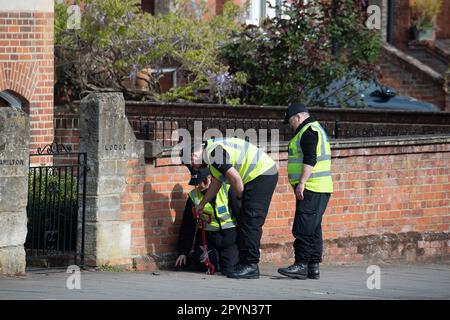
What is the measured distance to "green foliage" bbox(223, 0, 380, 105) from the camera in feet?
68.0

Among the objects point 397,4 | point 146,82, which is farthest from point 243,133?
point 397,4

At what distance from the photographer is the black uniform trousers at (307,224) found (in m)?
12.5

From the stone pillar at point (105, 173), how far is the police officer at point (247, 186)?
0.89m

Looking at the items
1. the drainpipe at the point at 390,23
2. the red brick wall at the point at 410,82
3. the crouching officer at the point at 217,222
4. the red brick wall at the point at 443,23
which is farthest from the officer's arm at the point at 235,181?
the red brick wall at the point at 443,23

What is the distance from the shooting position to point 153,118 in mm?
17922

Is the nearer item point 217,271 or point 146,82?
point 217,271

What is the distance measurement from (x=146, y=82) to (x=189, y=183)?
9.27m

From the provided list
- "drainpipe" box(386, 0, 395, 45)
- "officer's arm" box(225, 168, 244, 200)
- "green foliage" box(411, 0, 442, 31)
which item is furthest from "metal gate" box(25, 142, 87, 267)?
"drainpipe" box(386, 0, 395, 45)

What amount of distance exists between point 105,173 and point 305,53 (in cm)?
855

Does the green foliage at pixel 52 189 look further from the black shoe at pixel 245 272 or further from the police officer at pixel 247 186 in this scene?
the black shoe at pixel 245 272

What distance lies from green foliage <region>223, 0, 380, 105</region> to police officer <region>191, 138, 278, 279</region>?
8096 millimetres

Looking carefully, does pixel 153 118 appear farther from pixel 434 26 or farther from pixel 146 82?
pixel 434 26

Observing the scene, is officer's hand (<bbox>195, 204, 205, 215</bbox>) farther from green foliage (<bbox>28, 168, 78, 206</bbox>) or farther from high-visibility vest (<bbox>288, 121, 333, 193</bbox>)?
green foliage (<bbox>28, 168, 78, 206</bbox>)

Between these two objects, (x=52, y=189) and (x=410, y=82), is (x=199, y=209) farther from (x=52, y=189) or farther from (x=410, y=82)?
(x=410, y=82)
